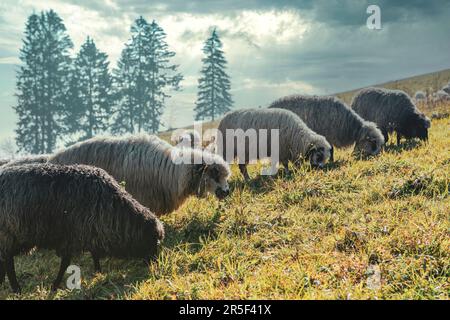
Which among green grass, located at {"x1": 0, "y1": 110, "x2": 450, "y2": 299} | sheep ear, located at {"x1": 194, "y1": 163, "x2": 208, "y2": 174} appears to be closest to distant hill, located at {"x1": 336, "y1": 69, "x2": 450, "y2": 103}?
green grass, located at {"x1": 0, "y1": 110, "x2": 450, "y2": 299}

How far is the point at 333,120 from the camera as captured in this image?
12164 millimetres

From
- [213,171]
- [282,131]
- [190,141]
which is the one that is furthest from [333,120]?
[213,171]

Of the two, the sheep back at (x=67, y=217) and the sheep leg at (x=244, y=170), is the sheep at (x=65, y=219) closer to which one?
the sheep back at (x=67, y=217)

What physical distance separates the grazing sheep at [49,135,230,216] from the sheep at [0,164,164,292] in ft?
6.29

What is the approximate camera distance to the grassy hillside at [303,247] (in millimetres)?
4004

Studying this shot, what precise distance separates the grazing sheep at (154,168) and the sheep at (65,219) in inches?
75.5

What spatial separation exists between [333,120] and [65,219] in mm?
8963

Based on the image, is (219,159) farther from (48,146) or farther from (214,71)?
(214,71)

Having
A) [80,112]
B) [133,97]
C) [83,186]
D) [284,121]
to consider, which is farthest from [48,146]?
[83,186]

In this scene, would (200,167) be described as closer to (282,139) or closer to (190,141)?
(282,139)

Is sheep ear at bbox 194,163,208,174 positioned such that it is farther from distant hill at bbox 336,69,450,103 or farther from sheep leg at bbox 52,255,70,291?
distant hill at bbox 336,69,450,103

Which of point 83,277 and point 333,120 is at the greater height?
point 333,120

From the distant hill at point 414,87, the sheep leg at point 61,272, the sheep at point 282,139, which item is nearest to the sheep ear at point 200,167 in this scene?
the sheep at point 282,139

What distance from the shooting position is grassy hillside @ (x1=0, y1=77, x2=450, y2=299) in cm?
400
